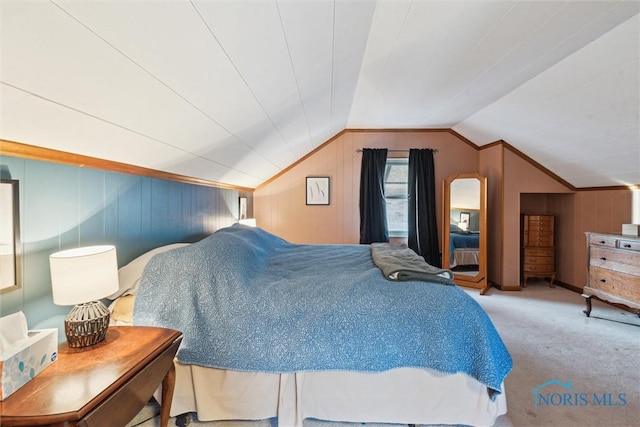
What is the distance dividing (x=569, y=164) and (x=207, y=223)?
4.35 metres

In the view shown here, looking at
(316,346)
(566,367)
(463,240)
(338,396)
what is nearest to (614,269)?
(566,367)

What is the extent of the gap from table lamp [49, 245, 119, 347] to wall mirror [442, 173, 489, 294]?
13.0 ft

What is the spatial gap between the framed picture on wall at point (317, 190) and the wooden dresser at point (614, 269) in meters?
3.20

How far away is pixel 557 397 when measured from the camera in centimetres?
169

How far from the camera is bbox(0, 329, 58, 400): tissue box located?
0.80 metres

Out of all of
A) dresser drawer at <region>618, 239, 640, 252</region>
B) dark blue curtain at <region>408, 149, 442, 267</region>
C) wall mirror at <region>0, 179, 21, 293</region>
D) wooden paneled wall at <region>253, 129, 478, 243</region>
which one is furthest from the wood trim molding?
dresser drawer at <region>618, 239, 640, 252</region>

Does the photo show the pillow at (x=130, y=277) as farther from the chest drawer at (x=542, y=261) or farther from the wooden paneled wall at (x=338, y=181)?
the chest drawer at (x=542, y=261)

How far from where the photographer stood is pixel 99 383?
34.8 inches

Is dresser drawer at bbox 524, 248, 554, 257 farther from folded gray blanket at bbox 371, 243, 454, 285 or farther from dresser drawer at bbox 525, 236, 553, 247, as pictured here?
folded gray blanket at bbox 371, 243, 454, 285

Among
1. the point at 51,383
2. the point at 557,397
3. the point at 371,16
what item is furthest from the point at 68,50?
the point at 557,397

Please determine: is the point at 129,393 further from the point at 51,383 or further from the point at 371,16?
the point at 371,16

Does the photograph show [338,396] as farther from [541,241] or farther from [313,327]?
[541,241]

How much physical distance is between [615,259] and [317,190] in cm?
345
